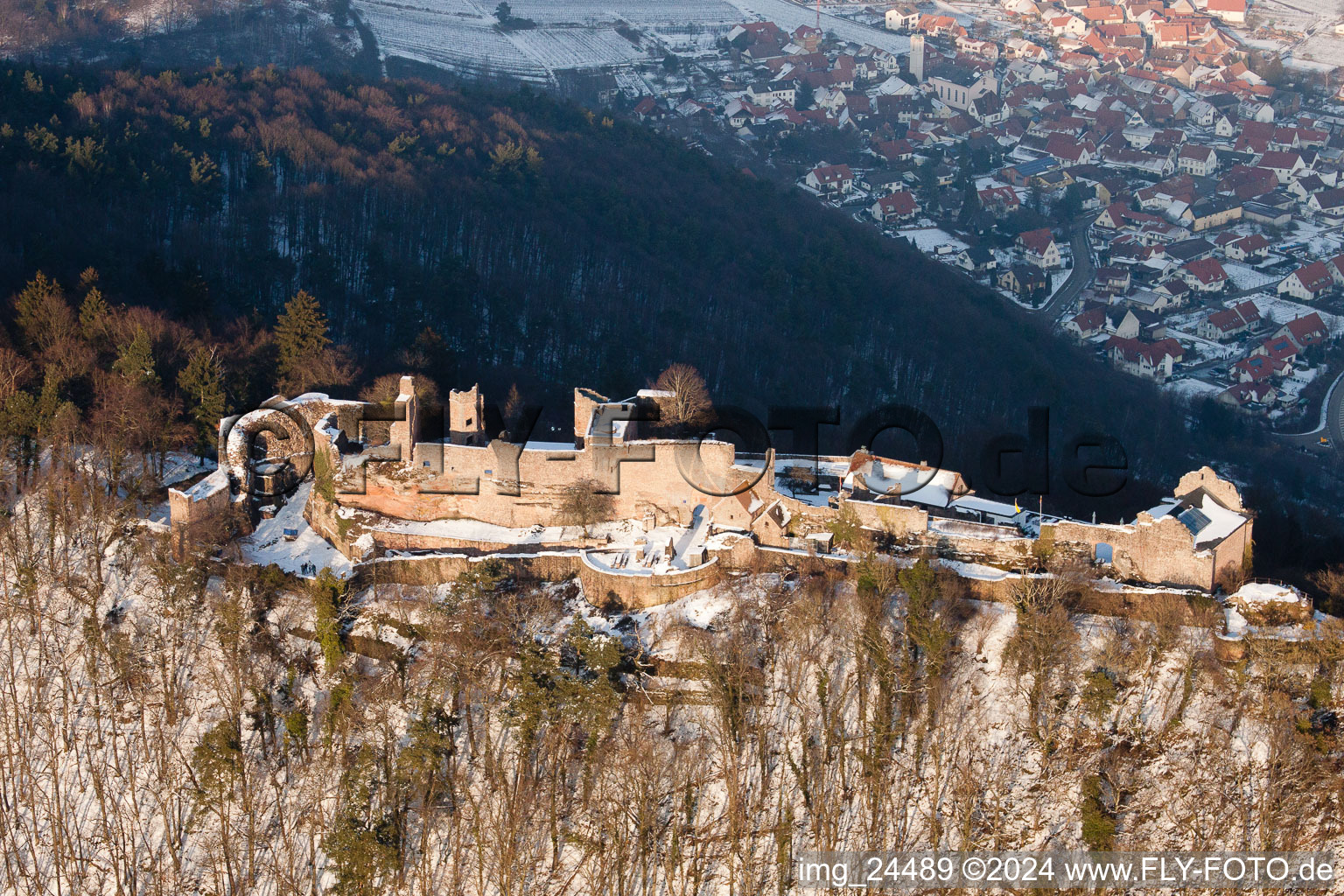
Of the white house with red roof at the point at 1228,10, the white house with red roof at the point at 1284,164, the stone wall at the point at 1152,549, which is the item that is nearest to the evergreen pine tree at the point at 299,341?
the stone wall at the point at 1152,549

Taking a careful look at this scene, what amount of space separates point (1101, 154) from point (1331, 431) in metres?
44.0

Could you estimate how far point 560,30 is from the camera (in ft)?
411

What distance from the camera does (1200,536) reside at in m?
32.2

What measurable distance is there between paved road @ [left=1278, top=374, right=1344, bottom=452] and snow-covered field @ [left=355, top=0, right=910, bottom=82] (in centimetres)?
6341

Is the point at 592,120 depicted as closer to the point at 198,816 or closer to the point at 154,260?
the point at 154,260

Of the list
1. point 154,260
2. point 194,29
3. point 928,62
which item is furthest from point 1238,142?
point 154,260

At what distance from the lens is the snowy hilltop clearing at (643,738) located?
29750 millimetres

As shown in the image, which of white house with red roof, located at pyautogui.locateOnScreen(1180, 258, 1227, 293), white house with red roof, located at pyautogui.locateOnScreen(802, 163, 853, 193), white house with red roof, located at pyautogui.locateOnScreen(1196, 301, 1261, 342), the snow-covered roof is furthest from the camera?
white house with red roof, located at pyautogui.locateOnScreen(802, 163, 853, 193)

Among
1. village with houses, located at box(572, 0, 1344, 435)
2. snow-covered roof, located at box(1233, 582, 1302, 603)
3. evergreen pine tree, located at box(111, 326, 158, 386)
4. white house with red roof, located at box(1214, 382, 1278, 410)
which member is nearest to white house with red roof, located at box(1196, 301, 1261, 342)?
village with houses, located at box(572, 0, 1344, 435)

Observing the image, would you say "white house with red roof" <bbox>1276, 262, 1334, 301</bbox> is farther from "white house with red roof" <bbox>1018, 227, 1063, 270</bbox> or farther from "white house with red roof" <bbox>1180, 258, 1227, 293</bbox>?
"white house with red roof" <bbox>1018, 227, 1063, 270</bbox>

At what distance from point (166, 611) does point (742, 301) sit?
35.5 meters

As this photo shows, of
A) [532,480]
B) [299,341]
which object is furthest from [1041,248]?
[532,480]

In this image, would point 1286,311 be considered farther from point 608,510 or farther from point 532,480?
point 532,480

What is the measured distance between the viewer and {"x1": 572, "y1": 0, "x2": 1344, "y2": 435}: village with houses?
76.5 metres
